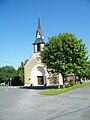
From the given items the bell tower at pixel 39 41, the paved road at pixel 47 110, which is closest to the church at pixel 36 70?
the bell tower at pixel 39 41

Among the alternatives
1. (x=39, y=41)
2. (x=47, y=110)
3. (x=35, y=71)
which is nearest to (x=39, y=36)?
(x=39, y=41)

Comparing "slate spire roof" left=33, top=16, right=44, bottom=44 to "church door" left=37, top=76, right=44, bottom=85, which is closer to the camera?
"church door" left=37, top=76, right=44, bottom=85

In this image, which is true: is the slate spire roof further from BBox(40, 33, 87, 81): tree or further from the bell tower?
BBox(40, 33, 87, 81): tree

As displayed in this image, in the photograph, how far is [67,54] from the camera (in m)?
36.6

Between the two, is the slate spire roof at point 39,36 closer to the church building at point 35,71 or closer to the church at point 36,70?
the church at point 36,70

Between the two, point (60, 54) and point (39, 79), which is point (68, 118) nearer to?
point (60, 54)

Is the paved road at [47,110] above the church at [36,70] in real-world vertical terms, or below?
below

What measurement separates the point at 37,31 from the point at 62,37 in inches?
864

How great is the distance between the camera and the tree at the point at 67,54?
118 ft

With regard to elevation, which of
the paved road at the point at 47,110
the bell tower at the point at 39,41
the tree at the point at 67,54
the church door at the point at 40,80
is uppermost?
the bell tower at the point at 39,41

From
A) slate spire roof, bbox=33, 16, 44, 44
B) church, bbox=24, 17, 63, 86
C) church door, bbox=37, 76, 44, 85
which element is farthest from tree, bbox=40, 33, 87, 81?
slate spire roof, bbox=33, 16, 44, 44

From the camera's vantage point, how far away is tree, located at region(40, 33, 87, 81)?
1411 inches

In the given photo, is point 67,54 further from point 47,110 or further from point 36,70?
point 47,110

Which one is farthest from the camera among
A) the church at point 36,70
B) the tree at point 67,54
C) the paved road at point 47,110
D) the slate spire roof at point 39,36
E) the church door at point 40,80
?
the slate spire roof at point 39,36
